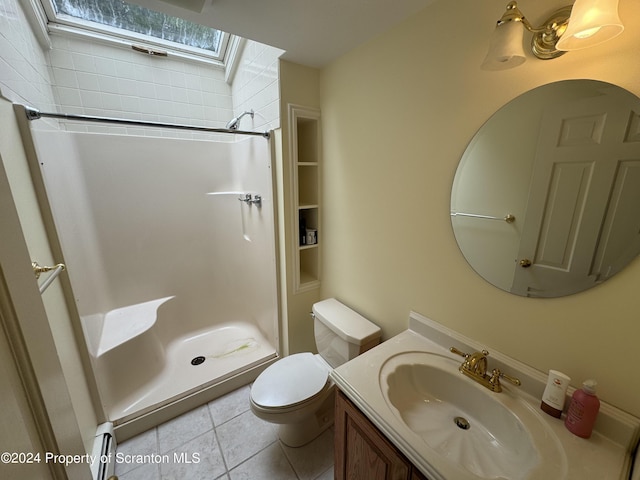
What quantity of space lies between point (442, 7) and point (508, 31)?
0.39 meters

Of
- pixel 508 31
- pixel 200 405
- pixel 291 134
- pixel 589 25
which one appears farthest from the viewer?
pixel 200 405

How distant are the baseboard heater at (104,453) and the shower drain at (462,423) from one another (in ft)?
5.17

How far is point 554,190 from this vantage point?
782 mm

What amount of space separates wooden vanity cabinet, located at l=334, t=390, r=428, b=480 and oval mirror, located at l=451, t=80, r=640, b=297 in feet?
2.19

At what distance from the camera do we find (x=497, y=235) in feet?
3.02

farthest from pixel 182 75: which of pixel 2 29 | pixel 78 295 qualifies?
pixel 78 295

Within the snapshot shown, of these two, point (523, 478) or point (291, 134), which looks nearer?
point (523, 478)

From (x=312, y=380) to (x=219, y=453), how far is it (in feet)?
2.22

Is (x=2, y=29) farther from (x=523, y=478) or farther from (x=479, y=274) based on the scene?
(x=523, y=478)

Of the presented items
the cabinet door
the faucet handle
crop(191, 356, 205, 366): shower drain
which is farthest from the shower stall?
the faucet handle

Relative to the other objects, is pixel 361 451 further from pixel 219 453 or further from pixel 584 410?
pixel 219 453

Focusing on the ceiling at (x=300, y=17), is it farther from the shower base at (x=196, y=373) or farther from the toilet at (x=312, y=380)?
the shower base at (x=196, y=373)

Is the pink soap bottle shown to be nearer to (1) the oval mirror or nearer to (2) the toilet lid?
(1) the oval mirror

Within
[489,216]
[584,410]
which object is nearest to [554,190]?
[489,216]
